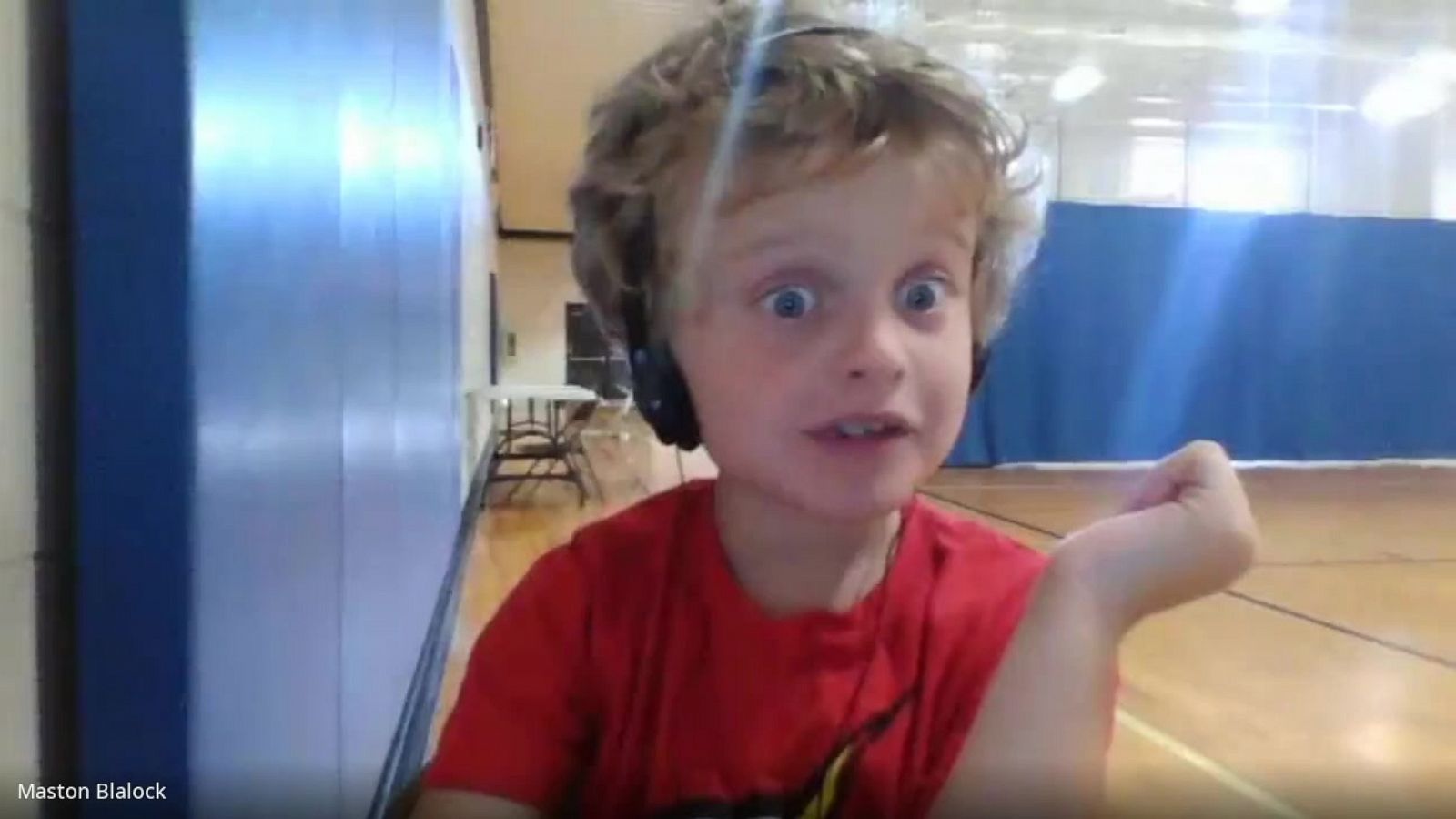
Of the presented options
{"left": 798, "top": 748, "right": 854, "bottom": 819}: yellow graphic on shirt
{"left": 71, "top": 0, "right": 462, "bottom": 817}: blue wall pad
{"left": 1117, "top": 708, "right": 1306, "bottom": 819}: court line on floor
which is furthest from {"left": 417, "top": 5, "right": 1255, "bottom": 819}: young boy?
{"left": 1117, "top": 708, "right": 1306, "bottom": 819}: court line on floor

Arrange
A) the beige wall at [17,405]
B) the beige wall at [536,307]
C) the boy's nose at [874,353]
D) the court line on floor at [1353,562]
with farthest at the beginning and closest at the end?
the beige wall at [536,307] < the court line on floor at [1353,562] < the boy's nose at [874,353] < the beige wall at [17,405]

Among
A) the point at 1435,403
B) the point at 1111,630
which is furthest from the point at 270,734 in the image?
the point at 1435,403

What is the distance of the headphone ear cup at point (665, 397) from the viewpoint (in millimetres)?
644

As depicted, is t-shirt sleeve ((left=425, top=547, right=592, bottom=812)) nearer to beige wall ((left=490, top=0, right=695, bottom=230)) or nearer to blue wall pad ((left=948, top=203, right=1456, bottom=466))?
beige wall ((left=490, top=0, right=695, bottom=230))

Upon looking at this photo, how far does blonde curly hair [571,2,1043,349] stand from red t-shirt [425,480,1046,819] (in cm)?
13

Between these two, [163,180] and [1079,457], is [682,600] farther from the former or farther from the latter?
[1079,457]

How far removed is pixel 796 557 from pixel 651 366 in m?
0.11

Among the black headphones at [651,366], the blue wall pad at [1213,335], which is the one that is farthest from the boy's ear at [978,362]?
the blue wall pad at [1213,335]

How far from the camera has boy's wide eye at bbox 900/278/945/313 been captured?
59 centimetres

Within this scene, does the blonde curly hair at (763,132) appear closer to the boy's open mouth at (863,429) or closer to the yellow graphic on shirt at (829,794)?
the boy's open mouth at (863,429)

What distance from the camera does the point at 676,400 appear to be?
2.12 ft

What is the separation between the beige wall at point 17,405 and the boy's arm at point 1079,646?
36 cm

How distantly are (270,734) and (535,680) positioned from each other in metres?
0.12

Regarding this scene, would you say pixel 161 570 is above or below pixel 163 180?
below
